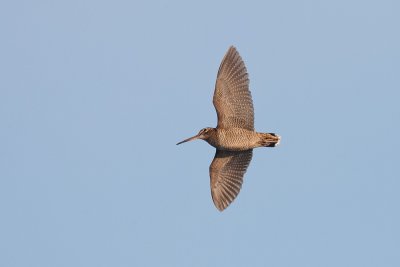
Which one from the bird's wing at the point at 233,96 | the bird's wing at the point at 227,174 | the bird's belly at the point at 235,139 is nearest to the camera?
the bird's belly at the point at 235,139

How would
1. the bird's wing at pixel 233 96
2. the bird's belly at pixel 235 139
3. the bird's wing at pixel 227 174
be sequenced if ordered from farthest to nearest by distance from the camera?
the bird's wing at pixel 227 174
the bird's wing at pixel 233 96
the bird's belly at pixel 235 139

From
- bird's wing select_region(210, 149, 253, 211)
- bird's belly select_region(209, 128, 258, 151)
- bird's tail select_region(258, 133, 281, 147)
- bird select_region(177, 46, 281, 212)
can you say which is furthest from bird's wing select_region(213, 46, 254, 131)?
bird's wing select_region(210, 149, 253, 211)

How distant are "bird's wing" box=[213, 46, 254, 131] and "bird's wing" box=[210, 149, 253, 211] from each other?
991 mm

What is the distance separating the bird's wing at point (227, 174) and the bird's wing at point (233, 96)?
39.0 inches

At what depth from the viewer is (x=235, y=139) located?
88.8 ft

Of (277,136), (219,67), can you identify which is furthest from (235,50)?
(277,136)

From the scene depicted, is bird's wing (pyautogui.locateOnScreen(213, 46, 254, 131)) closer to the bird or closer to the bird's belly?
the bird

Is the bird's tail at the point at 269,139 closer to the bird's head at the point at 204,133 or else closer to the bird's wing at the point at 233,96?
the bird's wing at the point at 233,96

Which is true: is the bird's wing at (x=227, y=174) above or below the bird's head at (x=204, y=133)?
below

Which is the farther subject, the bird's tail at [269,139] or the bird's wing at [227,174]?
the bird's wing at [227,174]

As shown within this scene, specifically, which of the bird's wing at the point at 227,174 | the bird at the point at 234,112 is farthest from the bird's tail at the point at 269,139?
the bird's wing at the point at 227,174

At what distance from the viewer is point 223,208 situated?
27750 mm

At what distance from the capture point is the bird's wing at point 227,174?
91.4 feet

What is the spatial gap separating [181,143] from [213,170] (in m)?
1.09
